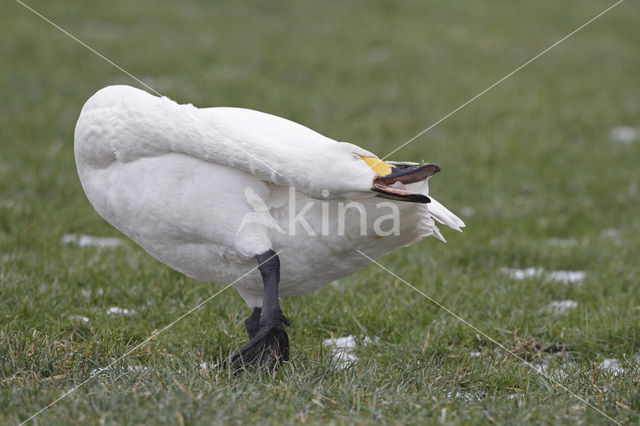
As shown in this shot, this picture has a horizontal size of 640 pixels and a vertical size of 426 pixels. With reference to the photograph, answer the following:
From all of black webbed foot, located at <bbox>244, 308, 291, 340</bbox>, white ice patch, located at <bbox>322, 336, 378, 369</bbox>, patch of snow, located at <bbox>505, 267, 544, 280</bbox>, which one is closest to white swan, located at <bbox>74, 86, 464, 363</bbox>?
black webbed foot, located at <bbox>244, 308, 291, 340</bbox>

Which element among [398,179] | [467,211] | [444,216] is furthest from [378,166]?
[467,211]

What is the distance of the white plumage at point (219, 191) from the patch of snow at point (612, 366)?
1122 millimetres

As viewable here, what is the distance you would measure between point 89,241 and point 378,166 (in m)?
3.54

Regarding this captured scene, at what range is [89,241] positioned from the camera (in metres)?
5.96

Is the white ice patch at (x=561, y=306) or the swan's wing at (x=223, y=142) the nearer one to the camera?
the swan's wing at (x=223, y=142)

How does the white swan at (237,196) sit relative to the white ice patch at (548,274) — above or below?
above

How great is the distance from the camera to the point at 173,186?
3301mm

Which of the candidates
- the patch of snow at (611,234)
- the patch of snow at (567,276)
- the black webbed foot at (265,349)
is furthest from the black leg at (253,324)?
the patch of snow at (611,234)

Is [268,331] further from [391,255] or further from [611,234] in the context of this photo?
[611,234]

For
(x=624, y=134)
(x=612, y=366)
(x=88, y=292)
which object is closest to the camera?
(x=612, y=366)

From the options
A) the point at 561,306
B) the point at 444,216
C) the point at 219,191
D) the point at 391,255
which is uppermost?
the point at 219,191

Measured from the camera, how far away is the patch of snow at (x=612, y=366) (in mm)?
3642

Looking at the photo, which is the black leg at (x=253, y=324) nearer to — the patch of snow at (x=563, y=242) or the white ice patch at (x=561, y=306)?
the white ice patch at (x=561, y=306)

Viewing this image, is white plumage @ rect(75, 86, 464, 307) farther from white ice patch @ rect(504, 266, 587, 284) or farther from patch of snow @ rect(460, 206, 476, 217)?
patch of snow @ rect(460, 206, 476, 217)
